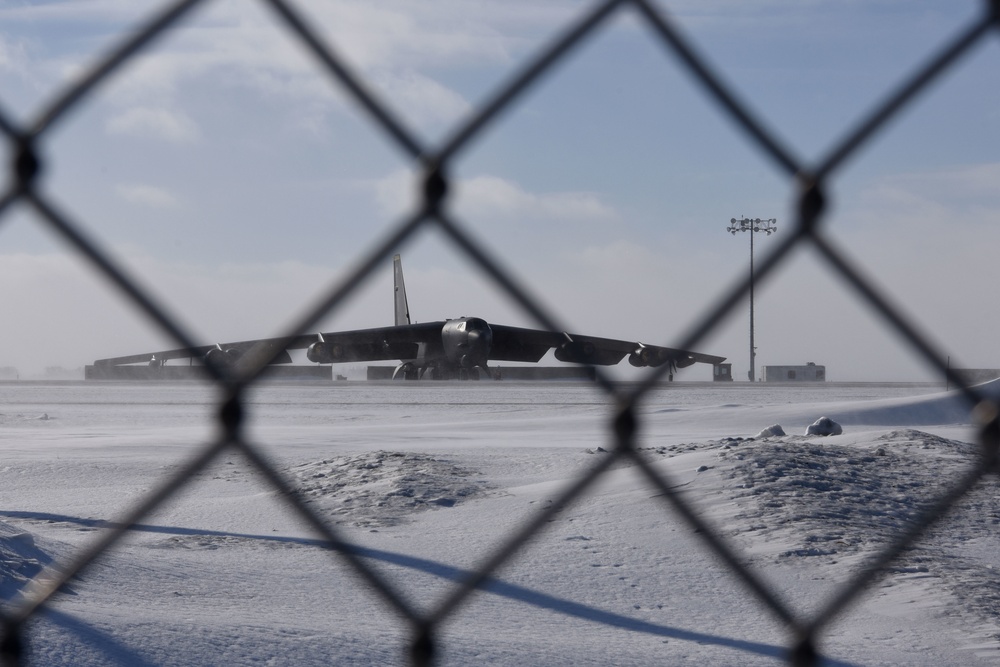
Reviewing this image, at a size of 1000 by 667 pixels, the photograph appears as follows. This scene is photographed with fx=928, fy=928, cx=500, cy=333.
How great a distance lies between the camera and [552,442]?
12.1m

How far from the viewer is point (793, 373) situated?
4931 centimetres

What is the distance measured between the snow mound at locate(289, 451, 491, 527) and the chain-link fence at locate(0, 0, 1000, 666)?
19.3ft

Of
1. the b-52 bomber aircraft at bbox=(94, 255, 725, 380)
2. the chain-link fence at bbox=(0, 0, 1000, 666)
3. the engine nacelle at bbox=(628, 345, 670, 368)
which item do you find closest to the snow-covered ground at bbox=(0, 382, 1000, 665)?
the engine nacelle at bbox=(628, 345, 670, 368)

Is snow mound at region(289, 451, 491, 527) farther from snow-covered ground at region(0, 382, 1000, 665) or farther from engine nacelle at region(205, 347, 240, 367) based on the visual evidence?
engine nacelle at region(205, 347, 240, 367)

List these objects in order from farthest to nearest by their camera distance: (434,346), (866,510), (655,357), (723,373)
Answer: (723,373) < (434,346) < (866,510) < (655,357)

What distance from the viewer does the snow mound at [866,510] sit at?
16.5ft

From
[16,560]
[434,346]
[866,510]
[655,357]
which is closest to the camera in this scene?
[655,357]

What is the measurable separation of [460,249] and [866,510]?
5924 mm

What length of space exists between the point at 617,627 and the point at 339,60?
404cm

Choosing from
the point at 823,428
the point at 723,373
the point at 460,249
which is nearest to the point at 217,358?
the point at 460,249

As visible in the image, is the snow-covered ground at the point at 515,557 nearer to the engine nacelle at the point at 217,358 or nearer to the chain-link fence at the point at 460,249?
the engine nacelle at the point at 217,358

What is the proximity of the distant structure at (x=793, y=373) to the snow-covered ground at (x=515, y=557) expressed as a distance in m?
41.2

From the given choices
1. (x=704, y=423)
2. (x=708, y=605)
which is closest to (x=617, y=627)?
(x=708, y=605)

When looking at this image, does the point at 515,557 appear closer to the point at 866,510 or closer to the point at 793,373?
the point at 866,510
